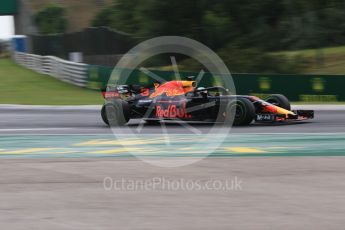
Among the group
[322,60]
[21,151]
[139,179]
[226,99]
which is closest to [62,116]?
[226,99]

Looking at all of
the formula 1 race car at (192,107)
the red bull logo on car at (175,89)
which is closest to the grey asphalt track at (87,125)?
the formula 1 race car at (192,107)

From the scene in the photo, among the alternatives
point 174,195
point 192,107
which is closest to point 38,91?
point 192,107

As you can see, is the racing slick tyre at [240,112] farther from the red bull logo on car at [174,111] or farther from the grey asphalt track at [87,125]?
the red bull logo on car at [174,111]

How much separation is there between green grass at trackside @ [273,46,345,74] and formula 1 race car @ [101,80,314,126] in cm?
2379

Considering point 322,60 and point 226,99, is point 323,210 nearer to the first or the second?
point 226,99

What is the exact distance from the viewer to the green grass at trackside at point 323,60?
38.9 m

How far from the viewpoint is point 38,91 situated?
27.7 meters

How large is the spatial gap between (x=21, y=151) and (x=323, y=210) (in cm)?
616

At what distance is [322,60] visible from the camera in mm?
41250

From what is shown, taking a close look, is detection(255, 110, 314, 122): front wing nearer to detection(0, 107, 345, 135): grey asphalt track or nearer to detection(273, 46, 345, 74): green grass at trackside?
detection(0, 107, 345, 135): grey asphalt track

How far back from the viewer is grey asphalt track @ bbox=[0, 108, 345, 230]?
6.21m

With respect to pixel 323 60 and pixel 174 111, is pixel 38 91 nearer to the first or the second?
pixel 174 111

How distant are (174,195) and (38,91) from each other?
21.1 m

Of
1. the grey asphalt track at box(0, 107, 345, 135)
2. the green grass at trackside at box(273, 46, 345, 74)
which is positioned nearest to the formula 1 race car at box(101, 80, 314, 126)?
the grey asphalt track at box(0, 107, 345, 135)
